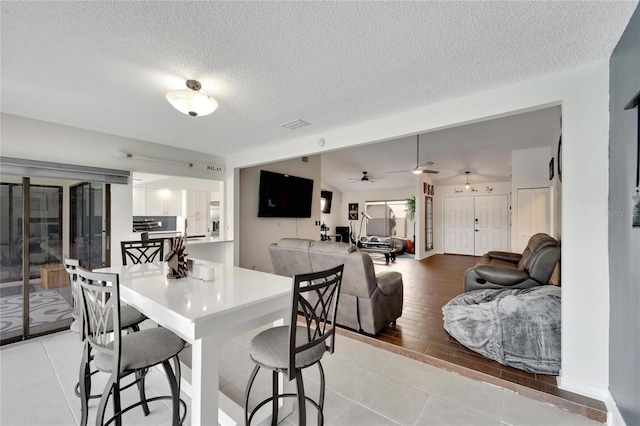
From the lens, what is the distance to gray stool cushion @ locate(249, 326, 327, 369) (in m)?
1.39

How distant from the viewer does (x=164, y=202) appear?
475cm

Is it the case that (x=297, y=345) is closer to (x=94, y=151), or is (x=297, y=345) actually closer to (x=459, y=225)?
(x=94, y=151)

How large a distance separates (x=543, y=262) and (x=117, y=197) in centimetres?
513

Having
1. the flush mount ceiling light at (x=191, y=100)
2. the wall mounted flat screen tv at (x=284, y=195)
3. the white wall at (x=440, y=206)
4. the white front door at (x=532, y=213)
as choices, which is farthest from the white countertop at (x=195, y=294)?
the white wall at (x=440, y=206)

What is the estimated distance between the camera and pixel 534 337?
7.37ft

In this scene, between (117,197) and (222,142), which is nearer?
(117,197)

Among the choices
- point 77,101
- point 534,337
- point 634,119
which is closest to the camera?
point 634,119

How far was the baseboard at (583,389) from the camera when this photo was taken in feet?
6.10

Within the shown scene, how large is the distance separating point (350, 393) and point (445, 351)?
1081 millimetres

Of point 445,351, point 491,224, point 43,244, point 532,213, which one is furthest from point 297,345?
point 491,224

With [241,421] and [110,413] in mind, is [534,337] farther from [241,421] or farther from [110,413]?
[110,413]

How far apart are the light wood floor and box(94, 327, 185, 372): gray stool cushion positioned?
194cm

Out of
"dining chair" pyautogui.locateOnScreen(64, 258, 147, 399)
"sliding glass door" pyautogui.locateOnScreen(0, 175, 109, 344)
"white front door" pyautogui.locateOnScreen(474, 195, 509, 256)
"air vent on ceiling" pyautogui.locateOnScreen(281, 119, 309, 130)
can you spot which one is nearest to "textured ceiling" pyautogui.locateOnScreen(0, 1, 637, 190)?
"air vent on ceiling" pyautogui.locateOnScreen(281, 119, 309, 130)

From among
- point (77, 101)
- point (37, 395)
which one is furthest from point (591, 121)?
point (37, 395)
